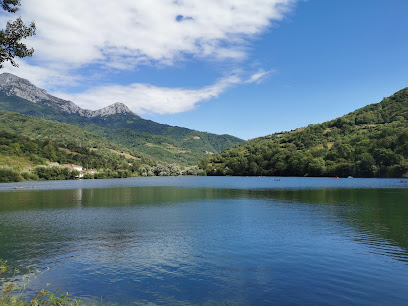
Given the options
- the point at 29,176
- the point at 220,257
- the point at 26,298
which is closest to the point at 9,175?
the point at 29,176

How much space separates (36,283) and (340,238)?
2837 cm

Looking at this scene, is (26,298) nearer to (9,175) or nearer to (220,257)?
(220,257)

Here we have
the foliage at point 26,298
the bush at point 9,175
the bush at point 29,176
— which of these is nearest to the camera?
the foliage at point 26,298

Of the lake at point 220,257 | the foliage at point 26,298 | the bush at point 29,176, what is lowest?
the lake at point 220,257

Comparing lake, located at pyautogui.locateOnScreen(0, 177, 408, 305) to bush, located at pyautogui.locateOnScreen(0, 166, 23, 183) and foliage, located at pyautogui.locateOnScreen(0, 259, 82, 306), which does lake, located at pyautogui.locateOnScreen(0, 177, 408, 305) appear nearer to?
foliage, located at pyautogui.locateOnScreen(0, 259, 82, 306)

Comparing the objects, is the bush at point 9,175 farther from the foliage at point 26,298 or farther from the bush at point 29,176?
the foliage at point 26,298

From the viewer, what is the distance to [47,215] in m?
51.3

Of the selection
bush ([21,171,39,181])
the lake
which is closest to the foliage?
the lake

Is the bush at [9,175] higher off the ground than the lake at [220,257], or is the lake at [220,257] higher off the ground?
A: the bush at [9,175]

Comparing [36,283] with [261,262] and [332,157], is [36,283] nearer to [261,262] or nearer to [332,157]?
[261,262]

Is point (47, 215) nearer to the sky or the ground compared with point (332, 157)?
nearer to the ground

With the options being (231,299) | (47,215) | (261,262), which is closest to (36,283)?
(231,299)

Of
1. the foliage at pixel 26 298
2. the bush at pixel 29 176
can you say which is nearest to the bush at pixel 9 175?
the bush at pixel 29 176

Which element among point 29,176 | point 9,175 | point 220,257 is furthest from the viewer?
point 29,176
